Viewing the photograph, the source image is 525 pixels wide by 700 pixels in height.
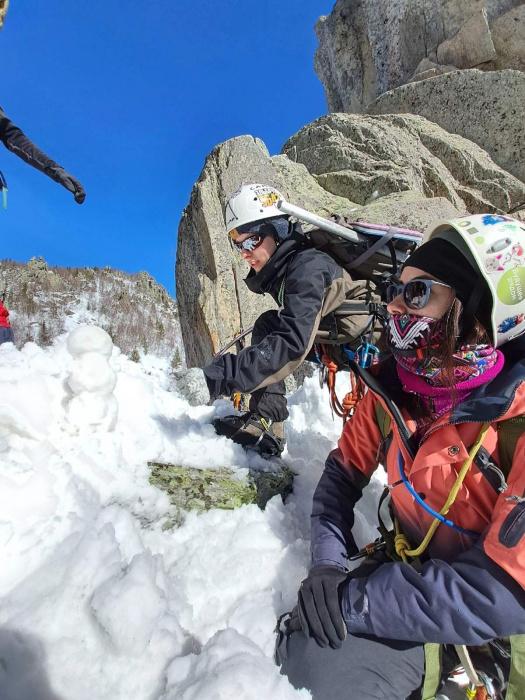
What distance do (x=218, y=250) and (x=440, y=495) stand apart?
21.8 ft

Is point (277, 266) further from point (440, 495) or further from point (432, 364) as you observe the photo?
point (440, 495)

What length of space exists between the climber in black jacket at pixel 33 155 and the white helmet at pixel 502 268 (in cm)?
731

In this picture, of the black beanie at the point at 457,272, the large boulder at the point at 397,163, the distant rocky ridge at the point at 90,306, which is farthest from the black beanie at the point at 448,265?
the distant rocky ridge at the point at 90,306

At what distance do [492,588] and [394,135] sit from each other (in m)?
11.1

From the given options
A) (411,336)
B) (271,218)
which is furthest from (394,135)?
(411,336)

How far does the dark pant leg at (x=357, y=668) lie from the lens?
4.97 ft

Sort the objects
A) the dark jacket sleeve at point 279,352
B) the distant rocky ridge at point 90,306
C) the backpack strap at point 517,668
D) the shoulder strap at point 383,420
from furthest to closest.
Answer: the distant rocky ridge at point 90,306, the dark jacket sleeve at point 279,352, the shoulder strap at point 383,420, the backpack strap at point 517,668

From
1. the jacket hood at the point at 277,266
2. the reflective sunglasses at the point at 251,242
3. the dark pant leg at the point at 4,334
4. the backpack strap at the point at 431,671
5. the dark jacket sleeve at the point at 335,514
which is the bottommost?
the backpack strap at the point at 431,671

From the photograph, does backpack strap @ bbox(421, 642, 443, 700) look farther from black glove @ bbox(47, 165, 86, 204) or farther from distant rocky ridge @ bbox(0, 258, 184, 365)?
distant rocky ridge @ bbox(0, 258, 184, 365)

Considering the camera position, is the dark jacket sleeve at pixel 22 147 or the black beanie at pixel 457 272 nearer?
the black beanie at pixel 457 272

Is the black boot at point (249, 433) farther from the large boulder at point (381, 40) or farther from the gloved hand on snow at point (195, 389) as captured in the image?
the large boulder at point (381, 40)

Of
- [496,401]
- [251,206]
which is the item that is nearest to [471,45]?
[251,206]

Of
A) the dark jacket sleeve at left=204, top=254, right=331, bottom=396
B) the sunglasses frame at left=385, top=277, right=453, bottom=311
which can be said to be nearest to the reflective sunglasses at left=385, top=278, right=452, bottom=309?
the sunglasses frame at left=385, top=277, right=453, bottom=311

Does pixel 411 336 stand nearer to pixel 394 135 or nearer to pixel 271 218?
pixel 271 218
